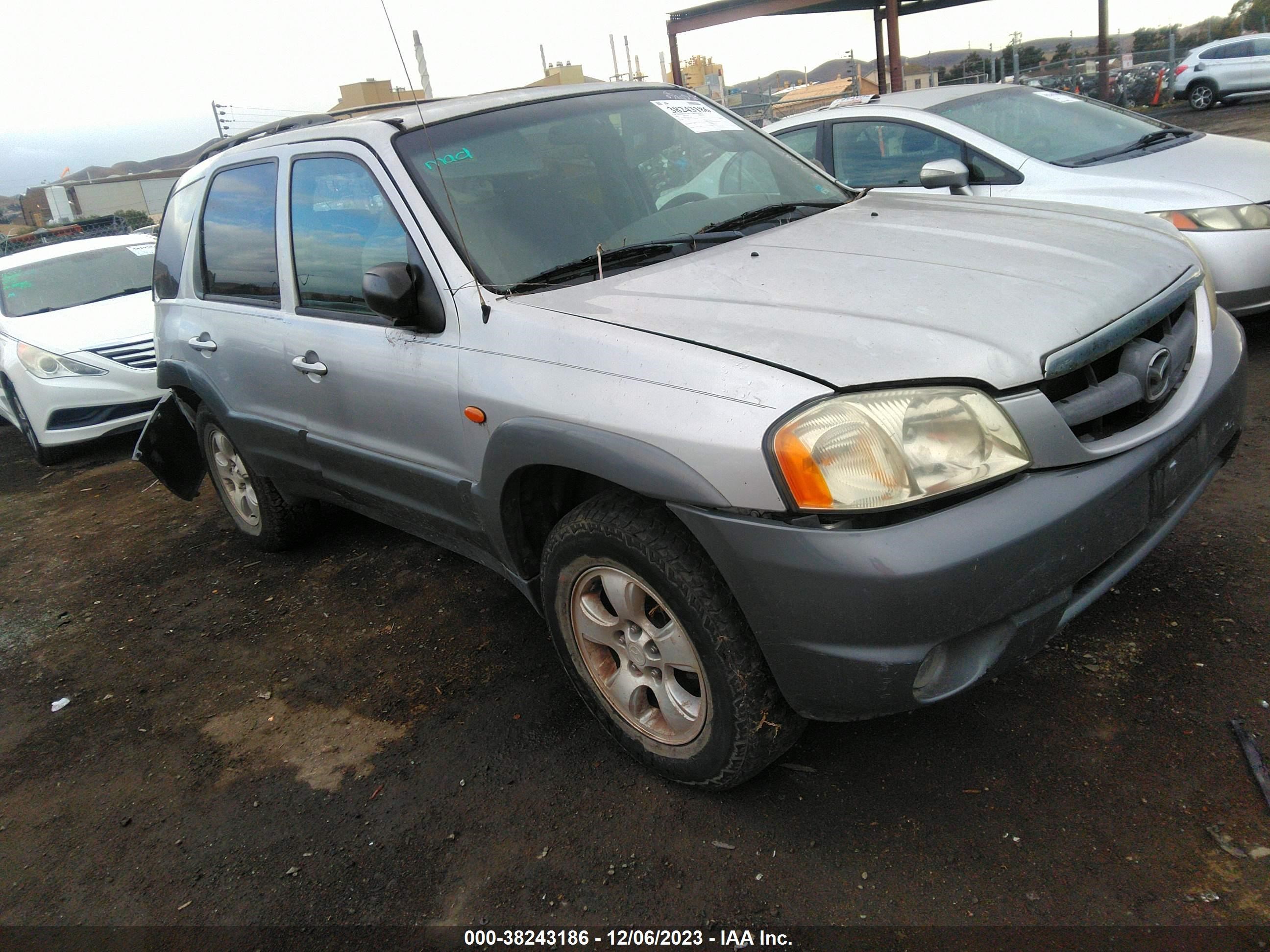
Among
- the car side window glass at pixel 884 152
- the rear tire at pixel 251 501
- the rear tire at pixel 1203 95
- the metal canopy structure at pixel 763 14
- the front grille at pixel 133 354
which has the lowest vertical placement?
the rear tire at pixel 1203 95

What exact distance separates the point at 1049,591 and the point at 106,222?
1262 inches

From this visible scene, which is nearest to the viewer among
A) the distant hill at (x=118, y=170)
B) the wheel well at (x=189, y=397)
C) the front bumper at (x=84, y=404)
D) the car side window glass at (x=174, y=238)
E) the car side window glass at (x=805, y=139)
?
the car side window glass at (x=174, y=238)

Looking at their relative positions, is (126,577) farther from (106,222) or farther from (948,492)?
(106,222)

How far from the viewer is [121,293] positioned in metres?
7.98

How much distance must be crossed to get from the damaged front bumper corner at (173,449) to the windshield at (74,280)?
378 centimetres

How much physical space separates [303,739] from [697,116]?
2639mm

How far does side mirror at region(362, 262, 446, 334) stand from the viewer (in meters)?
2.64

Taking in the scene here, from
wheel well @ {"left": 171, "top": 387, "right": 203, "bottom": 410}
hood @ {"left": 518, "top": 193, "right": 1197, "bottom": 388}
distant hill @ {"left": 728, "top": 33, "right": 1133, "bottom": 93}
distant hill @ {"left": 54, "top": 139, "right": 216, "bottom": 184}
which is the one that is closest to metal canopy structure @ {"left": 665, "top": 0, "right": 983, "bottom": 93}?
distant hill @ {"left": 728, "top": 33, "right": 1133, "bottom": 93}

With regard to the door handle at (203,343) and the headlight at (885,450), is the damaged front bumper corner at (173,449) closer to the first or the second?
the door handle at (203,343)

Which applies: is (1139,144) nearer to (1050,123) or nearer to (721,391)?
(1050,123)

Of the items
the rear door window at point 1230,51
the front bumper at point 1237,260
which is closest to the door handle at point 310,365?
the front bumper at point 1237,260

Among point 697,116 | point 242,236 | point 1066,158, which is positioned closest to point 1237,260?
point 1066,158

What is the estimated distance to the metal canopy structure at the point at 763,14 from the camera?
1492cm

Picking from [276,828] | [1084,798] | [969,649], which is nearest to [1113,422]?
[969,649]
